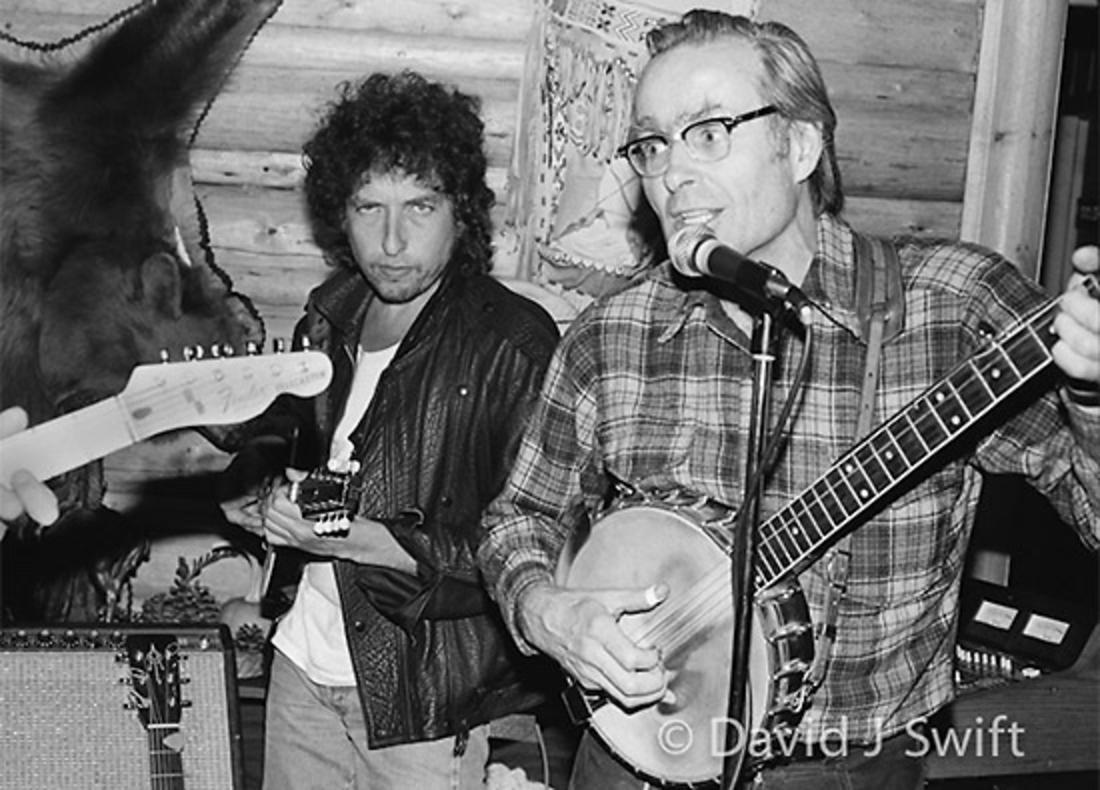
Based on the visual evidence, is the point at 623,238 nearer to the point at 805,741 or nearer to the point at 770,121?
the point at 770,121

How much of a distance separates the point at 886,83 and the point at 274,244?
1863mm

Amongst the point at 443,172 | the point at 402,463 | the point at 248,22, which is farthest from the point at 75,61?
the point at 402,463

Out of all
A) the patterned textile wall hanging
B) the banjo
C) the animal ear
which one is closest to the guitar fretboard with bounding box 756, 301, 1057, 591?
the banjo

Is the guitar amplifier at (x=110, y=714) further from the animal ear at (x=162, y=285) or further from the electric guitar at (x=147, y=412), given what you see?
the animal ear at (x=162, y=285)

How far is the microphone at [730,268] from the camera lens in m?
2.23

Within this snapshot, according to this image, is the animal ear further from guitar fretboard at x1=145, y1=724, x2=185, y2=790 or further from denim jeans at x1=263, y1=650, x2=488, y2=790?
guitar fretboard at x1=145, y1=724, x2=185, y2=790

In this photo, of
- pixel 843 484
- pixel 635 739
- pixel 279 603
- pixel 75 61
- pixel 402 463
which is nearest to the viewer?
pixel 843 484

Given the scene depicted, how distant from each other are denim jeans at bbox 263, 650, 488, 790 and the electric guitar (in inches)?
26.5

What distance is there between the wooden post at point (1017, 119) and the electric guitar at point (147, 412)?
2.61 metres

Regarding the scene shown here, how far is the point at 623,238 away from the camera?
4.77 meters

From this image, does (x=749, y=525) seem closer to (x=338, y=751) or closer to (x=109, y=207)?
(x=338, y=751)

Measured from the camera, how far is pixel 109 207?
470cm

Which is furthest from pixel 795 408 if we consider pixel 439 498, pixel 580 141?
pixel 580 141

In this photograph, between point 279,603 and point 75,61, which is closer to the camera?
point 279,603
